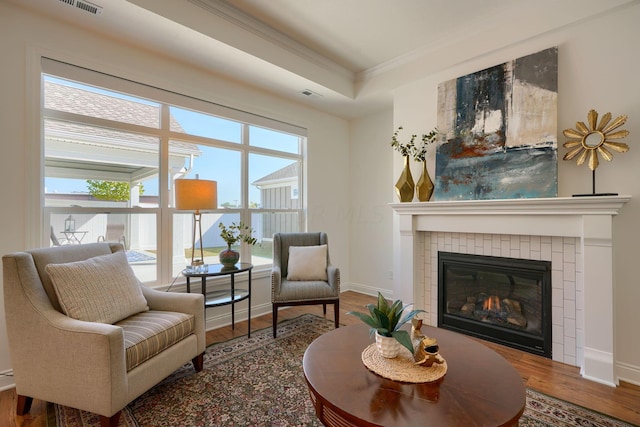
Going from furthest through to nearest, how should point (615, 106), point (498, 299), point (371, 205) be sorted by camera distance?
point (371, 205)
point (498, 299)
point (615, 106)

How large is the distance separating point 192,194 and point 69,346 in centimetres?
133

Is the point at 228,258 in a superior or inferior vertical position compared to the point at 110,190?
inferior

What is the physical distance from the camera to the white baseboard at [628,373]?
2049 millimetres

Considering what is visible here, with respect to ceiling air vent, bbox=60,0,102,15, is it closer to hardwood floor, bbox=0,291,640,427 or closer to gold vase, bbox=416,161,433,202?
hardwood floor, bbox=0,291,640,427

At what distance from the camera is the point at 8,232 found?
79.7 inches

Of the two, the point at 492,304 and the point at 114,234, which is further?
the point at 492,304

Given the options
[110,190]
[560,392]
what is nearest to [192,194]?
[110,190]

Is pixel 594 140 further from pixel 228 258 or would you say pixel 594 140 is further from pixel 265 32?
pixel 228 258

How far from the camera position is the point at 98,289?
179cm

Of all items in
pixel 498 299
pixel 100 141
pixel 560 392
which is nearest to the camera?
pixel 560 392

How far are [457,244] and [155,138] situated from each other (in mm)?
3107

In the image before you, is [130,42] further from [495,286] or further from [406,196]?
[495,286]

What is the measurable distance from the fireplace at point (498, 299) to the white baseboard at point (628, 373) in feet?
1.30

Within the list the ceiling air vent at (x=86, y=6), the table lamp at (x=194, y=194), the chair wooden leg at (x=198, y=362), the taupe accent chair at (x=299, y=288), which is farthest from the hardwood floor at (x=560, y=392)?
the ceiling air vent at (x=86, y=6)
